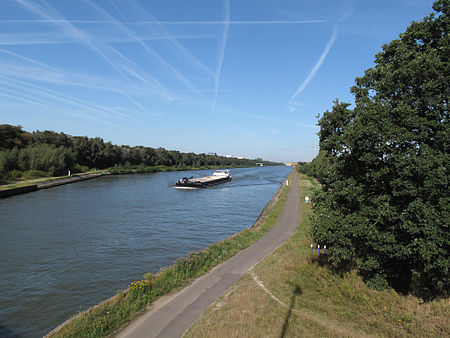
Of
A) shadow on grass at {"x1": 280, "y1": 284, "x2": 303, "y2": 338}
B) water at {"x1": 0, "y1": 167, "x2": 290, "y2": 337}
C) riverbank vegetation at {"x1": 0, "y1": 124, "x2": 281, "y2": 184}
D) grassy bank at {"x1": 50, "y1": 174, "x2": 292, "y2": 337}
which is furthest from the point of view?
riverbank vegetation at {"x1": 0, "y1": 124, "x2": 281, "y2": 184}

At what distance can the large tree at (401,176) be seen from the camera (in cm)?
907

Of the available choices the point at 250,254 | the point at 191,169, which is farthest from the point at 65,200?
the point at 191,169

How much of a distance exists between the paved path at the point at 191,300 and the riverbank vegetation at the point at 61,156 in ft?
180

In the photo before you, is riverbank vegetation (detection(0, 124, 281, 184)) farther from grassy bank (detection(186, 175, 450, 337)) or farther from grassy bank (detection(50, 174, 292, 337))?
grassy bank (detection(186, 175, 450, 337))

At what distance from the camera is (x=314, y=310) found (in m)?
10.4

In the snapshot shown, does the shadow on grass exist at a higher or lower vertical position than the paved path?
higher

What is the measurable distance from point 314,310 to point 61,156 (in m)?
77.7

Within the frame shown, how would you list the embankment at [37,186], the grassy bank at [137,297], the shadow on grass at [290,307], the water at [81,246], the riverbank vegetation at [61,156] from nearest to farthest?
1. the shadow on grass at [290,307]
2. the grassy bank at [137,297]
3. the water at [81,246]
4. the embankment at [37,186]
5. the riverbank vegetation at [61,156]

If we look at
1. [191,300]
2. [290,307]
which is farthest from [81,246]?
[290,307]

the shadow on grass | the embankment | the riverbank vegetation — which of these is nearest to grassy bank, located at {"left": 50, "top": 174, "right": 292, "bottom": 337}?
the shadow on grass

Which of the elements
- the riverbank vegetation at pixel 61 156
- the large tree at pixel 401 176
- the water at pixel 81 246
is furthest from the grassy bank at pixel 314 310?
the riverbank vegetation at pixel 61 156

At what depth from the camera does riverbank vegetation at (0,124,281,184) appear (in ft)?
209

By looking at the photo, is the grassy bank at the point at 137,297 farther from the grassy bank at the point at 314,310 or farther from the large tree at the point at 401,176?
the large tree at the point at 401,176

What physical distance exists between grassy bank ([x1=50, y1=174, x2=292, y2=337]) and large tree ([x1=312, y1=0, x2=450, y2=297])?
242 inches
